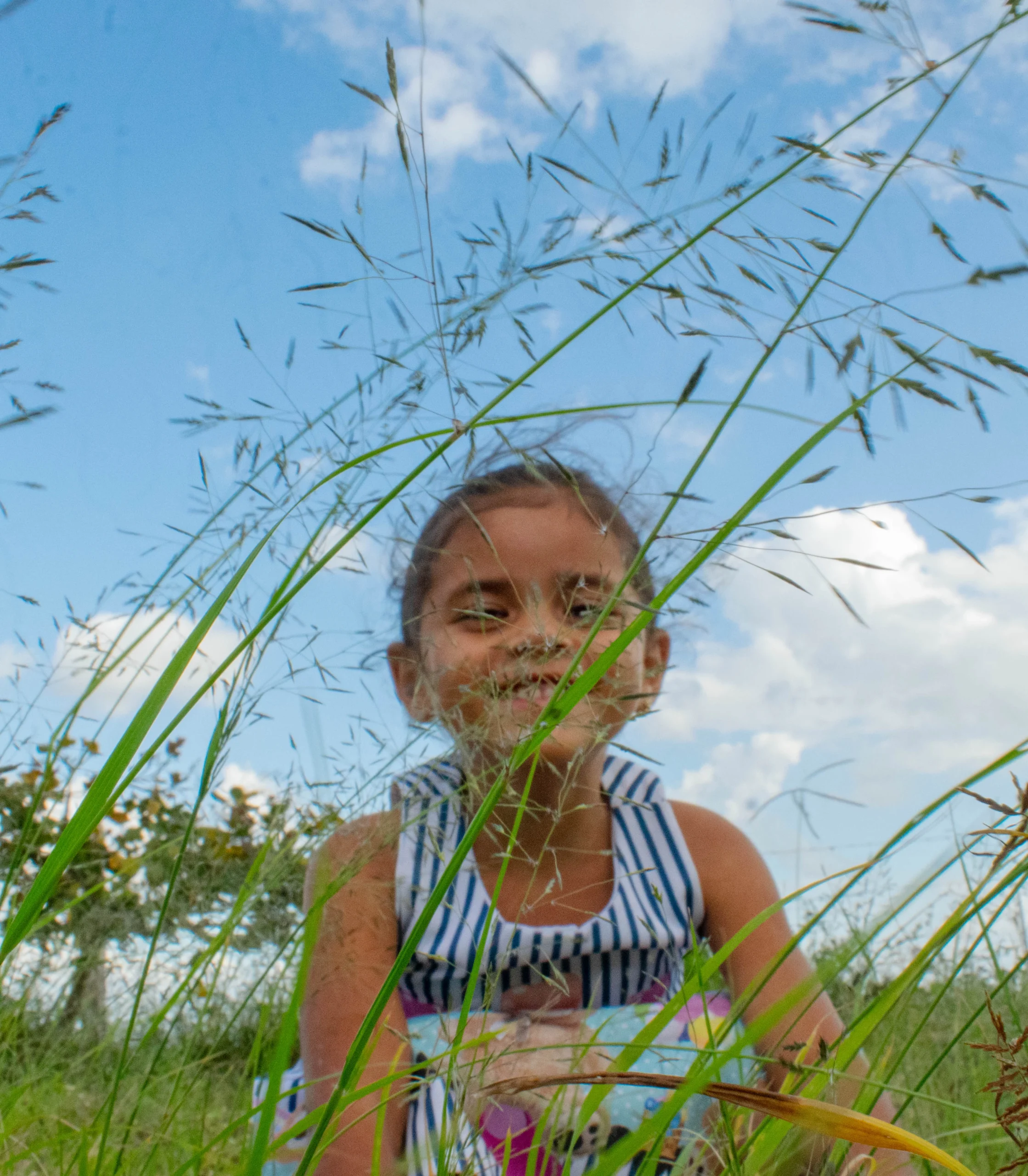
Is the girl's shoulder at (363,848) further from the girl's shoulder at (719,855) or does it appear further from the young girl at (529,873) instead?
the girl's shoulder at (719,855)

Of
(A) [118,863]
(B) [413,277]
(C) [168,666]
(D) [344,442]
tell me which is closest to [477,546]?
(D) [344,442]

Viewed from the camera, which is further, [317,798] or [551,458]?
[317,798]

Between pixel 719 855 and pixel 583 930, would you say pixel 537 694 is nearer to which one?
pixel 583 930

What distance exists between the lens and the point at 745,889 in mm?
2363

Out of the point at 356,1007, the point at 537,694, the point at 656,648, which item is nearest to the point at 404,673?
the point at 656,648

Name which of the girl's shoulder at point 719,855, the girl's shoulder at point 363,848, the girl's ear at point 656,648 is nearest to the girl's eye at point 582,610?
the girl's shoulder at point 363,848

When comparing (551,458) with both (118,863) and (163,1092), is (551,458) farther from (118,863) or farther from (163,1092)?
(118,863)

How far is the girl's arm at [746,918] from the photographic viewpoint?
1.86m

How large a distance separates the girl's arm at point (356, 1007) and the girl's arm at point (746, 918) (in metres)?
0.64

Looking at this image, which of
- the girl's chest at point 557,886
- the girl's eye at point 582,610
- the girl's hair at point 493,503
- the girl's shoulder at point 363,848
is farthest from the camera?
the girl's chest at point 557,886

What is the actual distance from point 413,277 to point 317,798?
1.81 feet

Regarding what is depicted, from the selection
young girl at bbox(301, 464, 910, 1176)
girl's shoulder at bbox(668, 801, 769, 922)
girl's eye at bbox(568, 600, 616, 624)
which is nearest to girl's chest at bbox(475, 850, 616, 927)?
young girl at bbox(301, 464, 910, 1176)

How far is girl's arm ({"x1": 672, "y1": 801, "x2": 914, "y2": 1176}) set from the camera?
1.86 metres

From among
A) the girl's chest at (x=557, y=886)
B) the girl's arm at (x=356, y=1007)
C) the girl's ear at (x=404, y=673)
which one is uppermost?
the girl's ear at (x=404, y=673)
